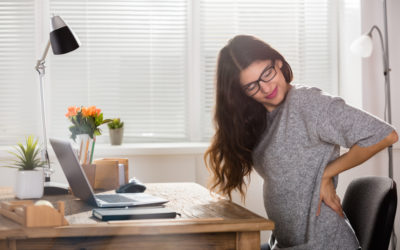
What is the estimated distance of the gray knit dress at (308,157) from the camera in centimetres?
161

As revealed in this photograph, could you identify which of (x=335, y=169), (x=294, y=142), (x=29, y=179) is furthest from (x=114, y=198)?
Answer: (x=335, y=169)

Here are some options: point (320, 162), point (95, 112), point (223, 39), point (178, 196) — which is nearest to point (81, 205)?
point (178, 196)

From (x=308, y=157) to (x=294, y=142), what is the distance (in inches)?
2.7

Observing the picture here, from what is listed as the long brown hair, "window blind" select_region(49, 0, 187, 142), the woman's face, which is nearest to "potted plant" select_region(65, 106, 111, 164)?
the long brown hair

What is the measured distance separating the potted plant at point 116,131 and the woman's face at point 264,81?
164 centimetres

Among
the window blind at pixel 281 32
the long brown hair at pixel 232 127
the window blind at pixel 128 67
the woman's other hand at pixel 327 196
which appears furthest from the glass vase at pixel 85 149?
the window blind at pixel 281 32

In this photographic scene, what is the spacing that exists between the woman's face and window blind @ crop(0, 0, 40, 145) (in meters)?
2.06

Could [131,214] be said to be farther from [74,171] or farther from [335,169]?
[335,169]

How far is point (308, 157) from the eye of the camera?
1706 mm

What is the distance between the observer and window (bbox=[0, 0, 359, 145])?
3426 millimetres

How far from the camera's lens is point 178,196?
205cm

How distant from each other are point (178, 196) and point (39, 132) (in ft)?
5.63

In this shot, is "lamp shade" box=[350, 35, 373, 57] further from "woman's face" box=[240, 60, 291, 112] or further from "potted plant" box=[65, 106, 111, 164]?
"potted plant" box=[65, 106, 111, 164]

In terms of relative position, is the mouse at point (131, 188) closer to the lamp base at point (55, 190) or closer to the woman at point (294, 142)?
the lamp base at point (55, 190)
